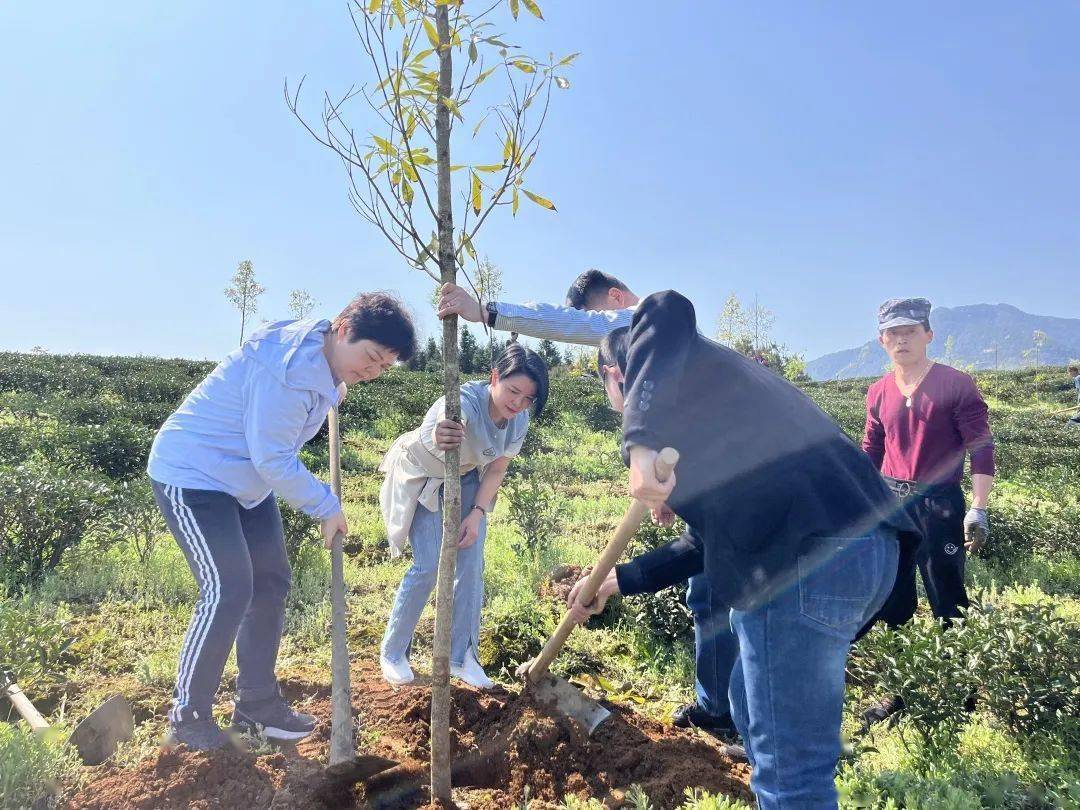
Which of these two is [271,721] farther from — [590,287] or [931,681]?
[931,681]

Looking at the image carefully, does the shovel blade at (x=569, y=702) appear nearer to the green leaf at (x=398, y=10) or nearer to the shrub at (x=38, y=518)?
the green leaf at (x=398, y=10)

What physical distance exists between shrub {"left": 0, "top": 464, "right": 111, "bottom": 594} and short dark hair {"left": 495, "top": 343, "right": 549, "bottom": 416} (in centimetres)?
310

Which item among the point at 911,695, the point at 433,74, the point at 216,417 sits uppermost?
the point at 433,74

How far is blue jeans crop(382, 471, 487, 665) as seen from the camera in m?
2.96

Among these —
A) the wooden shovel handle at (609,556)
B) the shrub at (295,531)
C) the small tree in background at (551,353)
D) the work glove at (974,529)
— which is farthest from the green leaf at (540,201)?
the small tree in background at (551,353)

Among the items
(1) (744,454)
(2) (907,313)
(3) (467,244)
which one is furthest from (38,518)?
(2) (907,313)

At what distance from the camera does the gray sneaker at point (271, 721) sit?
2.51 m

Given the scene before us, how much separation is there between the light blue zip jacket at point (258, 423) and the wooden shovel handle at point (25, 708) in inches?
40.0

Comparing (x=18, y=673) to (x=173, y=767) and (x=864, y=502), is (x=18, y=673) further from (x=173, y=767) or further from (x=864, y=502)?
(x=864, y=502)

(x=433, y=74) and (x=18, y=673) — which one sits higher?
(x=433, y=74)

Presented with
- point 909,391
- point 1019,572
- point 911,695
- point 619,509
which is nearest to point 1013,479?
point 1019,572

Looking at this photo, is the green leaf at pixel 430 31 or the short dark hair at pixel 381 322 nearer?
the green leaf at pixel 430 31

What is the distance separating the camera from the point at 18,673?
2697 mm

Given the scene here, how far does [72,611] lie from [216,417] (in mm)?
2435
